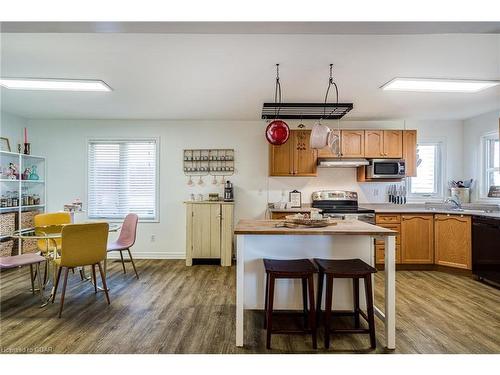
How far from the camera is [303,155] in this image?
4.80 metres

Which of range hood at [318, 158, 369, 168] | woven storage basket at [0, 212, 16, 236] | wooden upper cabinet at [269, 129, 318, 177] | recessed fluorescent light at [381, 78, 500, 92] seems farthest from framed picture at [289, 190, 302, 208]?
woven storage basket at [0, 212, 16, 236]

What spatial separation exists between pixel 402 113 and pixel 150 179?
446 cm

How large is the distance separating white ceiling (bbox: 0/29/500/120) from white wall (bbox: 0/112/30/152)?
1.74 feet

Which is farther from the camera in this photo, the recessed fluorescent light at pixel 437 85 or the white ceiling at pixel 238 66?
the recessed fluorescent light at pixel 437 85

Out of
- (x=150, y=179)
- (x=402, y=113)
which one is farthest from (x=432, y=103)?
(x=150, y=179)

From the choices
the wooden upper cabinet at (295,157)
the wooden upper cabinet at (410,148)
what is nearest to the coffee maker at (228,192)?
the wooden upper cabinet at (295,157)

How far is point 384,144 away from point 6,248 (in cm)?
620

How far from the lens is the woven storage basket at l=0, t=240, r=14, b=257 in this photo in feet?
13.8

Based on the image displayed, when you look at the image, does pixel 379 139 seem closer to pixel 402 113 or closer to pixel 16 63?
pixel 402 113

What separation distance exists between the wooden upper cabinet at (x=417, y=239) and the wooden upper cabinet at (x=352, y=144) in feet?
4.16

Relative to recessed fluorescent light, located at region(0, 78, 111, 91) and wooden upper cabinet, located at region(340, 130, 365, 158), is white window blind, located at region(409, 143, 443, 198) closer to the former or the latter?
wooden upper cabinet, located at region(340, 130, 365, 158)

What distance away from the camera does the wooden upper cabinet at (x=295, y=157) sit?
15.7 ft

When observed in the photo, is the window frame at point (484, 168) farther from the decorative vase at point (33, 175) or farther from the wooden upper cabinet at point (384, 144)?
the decorative vase at point (33, 175)

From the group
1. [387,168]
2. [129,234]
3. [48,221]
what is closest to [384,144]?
[387,168]
